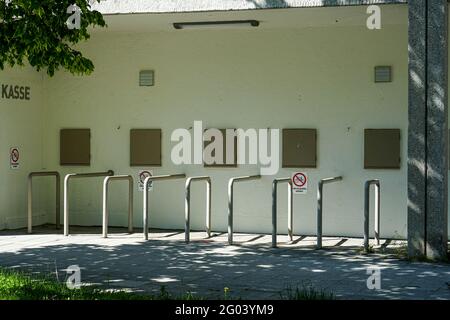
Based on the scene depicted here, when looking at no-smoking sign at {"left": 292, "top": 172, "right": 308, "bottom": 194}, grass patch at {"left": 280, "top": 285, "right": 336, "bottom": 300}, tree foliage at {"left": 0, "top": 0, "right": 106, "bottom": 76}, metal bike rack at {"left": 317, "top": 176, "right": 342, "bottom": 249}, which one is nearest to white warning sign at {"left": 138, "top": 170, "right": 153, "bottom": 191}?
no-smoking sign at {"left": 292, "top": 172, "right": 308, "bottom": 194}

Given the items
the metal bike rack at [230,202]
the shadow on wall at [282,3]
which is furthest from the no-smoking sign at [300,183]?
the shadow on wall at [282,3]

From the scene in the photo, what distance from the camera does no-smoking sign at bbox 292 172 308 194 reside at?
1421 centimetres

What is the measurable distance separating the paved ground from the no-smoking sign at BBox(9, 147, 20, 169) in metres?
1.20

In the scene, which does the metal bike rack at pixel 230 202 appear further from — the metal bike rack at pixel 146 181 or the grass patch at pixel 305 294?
the grass patch at pixel 305 294

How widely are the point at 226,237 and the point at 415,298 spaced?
5236 millimetres

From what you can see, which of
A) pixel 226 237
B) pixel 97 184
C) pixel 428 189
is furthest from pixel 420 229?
pixel 97 184

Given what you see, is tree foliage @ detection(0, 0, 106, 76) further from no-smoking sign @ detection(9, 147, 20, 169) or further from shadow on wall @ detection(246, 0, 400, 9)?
no-smoking sign @ detection(9, 147, 20, 169)

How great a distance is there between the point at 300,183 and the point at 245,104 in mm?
1543

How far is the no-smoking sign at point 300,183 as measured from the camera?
14211 mm

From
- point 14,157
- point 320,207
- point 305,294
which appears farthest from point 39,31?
point 14,157
